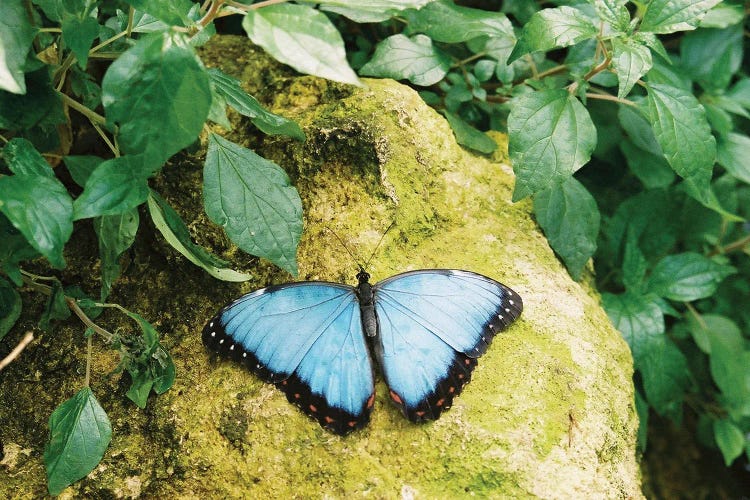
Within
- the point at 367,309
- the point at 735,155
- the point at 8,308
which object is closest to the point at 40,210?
the point at 8,308

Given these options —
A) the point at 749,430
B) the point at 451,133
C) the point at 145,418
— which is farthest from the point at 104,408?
the point at 749,430

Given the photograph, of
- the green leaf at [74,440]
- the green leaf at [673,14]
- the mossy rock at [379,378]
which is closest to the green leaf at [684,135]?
the green leaf at [673,14]

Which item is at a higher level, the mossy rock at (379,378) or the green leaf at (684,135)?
the green leaf at (684,135)

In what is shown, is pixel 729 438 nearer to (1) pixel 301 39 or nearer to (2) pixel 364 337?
(2) pixel 364 337

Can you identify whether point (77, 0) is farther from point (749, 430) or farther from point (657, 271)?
point (749, 430)

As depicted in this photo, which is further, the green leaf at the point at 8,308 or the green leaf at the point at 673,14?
the green leaf at the point at 673,14

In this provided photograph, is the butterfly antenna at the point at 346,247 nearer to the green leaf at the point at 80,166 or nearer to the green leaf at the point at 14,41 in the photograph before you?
the green leaf at the point at 80,166
